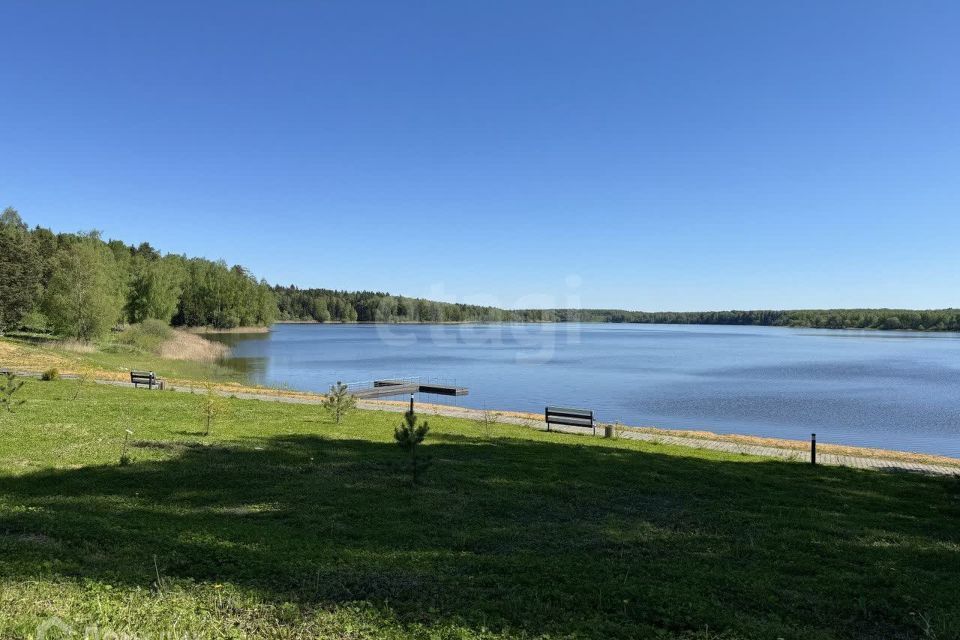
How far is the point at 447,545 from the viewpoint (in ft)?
19.1

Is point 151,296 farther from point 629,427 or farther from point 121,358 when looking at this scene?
point 629,427

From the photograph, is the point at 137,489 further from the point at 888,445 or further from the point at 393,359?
the point at 393,359

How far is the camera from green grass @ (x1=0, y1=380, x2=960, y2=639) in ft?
13.0

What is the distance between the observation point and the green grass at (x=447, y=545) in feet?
13.0

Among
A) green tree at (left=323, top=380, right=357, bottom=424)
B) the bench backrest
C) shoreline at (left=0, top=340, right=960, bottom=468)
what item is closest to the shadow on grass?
green tree at (left=323, top=380, right=357, bottom=424)

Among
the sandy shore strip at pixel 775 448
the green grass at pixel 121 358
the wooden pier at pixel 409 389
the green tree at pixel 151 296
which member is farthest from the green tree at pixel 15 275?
the sandy shore strip at pixel 775 448

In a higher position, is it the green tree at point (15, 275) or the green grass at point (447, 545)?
the green tree at point (15, 275)

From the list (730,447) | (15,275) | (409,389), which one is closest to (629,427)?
(730,447)

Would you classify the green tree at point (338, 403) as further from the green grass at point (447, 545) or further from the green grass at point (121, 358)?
the green grass at point (121, 358)

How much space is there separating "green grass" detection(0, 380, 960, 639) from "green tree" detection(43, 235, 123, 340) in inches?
1700

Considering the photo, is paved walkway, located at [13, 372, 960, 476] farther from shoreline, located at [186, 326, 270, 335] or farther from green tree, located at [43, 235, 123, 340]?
shoreline, located at [186, 326, 270, 335]

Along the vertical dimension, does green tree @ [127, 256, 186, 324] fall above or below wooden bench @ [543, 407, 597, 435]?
above

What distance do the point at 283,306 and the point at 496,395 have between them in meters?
146

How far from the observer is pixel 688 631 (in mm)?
3996
